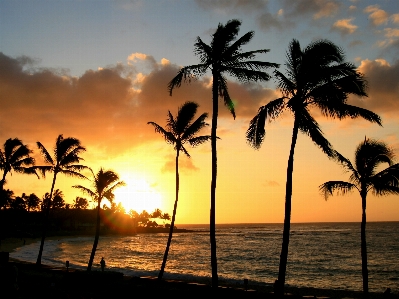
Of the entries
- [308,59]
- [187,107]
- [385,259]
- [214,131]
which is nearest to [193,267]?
[385,259]

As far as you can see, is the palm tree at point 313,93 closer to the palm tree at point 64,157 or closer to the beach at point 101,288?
the beach at point 101,288

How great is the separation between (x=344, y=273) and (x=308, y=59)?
38370mm

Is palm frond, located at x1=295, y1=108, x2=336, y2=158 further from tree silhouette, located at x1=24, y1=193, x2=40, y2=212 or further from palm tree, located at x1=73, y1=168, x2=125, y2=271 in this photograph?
tree silhouette, located at x1=24, y1=193, x2=40, y2=212

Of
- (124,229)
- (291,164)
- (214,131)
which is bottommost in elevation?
(124,229)

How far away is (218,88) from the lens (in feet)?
58.1

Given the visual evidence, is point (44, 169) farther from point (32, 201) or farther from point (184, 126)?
point (32, 201)

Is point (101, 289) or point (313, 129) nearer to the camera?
point (313, 129)

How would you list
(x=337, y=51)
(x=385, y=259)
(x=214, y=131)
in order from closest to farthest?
1. (x=337, y=51)
2. (x=214, y=131)
3. (x=385, y=259)

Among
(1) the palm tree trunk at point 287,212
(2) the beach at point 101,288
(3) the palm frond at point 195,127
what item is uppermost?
(3) the palm frond at point 195,127

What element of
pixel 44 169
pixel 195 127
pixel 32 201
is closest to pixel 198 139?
pixel 195 127

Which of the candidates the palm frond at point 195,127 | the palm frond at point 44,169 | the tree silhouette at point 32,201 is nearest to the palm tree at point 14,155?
the palm frond at point 44,169

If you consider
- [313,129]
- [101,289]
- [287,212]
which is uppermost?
[313,129]

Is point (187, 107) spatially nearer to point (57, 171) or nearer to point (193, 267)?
point (57, 171)

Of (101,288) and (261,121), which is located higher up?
(261,121)
